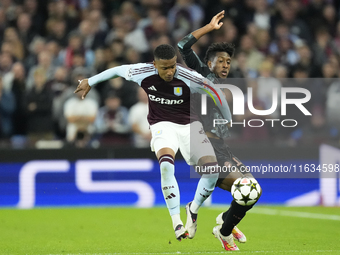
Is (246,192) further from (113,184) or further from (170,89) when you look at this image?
(113,184)

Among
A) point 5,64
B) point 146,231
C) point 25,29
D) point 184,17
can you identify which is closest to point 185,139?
point 146,231

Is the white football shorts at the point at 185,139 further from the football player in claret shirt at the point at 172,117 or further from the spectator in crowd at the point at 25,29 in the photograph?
the spectator in crowd at the point at 25,29

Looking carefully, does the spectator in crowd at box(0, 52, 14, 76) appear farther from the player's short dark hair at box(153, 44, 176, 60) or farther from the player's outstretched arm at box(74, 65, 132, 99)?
the player's short dark hair at box(153, 44, 176, 60)

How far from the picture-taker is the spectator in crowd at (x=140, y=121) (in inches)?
442

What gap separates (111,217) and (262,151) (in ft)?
10.3

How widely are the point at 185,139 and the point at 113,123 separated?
480cm

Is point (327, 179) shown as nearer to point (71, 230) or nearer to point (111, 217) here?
point (111, 217)

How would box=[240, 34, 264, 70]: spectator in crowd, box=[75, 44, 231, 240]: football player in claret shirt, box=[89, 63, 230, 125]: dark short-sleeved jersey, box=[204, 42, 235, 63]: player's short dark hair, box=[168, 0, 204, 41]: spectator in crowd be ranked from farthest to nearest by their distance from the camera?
box=[168, 0, 204, 41]: spectator in crowd < box=[240, 34, 264, 70]: spectator in crowd < box=[204, 42, 235, 63]: player's short dark hair < box=[89, 63, 230, 125]: dark short-sleeved jersey < box=[75, 44, 231, 240]: football player in claret shirt

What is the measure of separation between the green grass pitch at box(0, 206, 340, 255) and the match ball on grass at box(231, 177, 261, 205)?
0.61m

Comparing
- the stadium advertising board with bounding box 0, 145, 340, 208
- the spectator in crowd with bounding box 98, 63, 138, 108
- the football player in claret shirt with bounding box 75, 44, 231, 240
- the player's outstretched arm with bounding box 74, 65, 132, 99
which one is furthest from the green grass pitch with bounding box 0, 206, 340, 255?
the spectator in crowd with bounding box 98, 63, 138, 108

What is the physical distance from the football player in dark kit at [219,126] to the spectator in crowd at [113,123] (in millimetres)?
4394

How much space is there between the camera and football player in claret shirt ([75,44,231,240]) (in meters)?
6.43

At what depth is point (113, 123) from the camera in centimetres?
1132

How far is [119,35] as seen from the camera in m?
12.8
